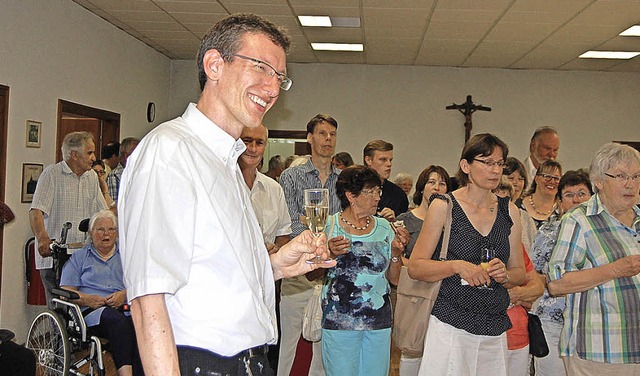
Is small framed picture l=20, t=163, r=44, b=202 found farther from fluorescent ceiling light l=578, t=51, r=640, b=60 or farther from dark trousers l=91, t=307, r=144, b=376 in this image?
fluorescent ceiling light l=578, t=51, r=640, b=60

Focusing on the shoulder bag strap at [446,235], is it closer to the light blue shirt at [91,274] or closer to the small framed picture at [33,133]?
the light blue shirt at [91,274]

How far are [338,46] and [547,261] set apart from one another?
22.6 feet

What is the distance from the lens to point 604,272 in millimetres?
3020

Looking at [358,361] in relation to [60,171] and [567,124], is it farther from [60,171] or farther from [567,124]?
[567,124]

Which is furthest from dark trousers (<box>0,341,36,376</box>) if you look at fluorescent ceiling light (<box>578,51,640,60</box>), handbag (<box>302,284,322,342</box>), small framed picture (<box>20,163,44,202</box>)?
fluorescent ceiling light (<box>578,51,640,60</box>)

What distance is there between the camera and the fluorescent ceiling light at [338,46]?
10.1m

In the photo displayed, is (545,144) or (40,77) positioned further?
(40,77)

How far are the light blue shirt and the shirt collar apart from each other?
3774 mm

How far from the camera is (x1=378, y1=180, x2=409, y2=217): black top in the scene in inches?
220

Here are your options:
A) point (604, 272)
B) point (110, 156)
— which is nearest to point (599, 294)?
point (604, 272)

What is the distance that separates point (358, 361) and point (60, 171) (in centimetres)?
377

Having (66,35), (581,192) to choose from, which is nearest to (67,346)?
(581,192)

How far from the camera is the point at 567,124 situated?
11.7 metres

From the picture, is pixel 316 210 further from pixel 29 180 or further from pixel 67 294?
pixel 29 180
